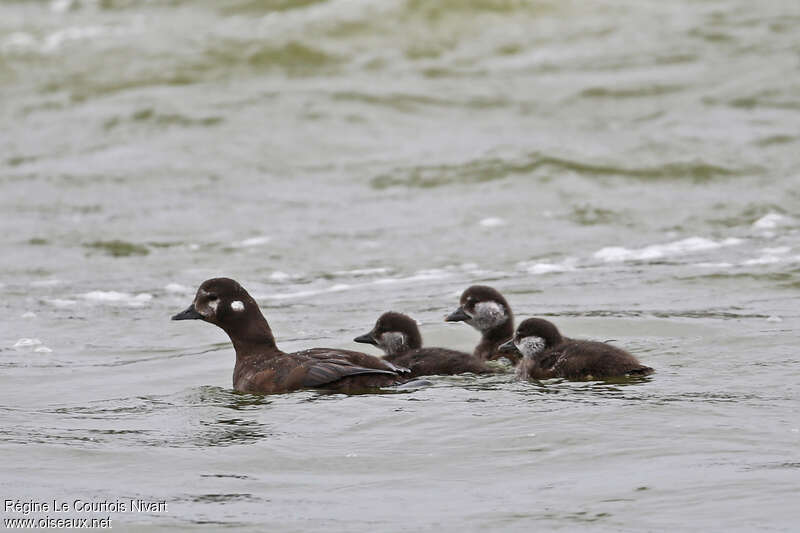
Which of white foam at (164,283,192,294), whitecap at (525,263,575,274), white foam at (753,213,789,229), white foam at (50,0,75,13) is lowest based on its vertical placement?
white foam at (164,283,192,294)

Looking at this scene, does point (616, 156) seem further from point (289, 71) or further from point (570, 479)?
point (570, 479)

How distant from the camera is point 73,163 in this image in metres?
19.3

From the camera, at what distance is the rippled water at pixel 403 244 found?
679cm

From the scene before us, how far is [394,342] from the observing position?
31.5 feet

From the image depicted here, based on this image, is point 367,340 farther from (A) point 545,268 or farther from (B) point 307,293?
(A) point 545,268

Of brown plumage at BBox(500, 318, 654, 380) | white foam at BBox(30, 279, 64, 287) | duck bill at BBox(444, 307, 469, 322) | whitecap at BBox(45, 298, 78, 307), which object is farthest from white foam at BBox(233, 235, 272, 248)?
brown plumage at BBox(500, 318, 654, 380)

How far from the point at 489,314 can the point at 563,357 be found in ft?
4.10

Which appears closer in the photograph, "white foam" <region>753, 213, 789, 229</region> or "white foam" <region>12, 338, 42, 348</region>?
"white foam" <region>12, 338, 42, 348</region>

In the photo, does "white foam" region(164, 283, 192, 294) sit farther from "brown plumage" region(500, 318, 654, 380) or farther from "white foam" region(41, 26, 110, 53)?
"white foam" region(41, 26, 110, 53)

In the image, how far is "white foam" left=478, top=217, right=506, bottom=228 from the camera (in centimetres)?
1547

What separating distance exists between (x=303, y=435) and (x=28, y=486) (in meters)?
1.45

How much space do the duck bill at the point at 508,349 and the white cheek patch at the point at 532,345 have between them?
0.29 ft

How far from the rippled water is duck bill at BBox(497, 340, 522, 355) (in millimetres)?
494

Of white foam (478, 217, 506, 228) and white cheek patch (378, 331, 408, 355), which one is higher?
white foam (478, 217, 506, 228)
